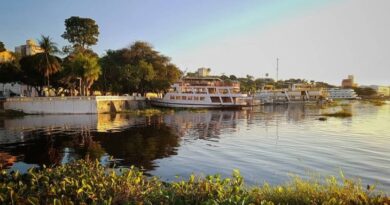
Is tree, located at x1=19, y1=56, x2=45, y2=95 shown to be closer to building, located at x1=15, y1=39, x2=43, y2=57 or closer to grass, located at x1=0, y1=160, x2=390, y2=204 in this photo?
building, located at x1=15, y1=39, x2=43, y2=57

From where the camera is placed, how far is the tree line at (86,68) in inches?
2859

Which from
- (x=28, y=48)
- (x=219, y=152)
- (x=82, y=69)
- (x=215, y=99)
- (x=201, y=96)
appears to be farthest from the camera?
(x=28, y=48)

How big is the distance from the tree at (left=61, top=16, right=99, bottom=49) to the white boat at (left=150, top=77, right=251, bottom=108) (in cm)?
2554

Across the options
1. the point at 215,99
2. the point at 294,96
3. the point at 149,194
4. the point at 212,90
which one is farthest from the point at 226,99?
the point at 149,194

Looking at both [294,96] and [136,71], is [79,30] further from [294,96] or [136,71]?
[294,96]

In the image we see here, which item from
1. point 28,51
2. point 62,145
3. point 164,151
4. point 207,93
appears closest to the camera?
point 164,151

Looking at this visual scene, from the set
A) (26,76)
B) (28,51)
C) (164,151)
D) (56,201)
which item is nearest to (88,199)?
(56,201)

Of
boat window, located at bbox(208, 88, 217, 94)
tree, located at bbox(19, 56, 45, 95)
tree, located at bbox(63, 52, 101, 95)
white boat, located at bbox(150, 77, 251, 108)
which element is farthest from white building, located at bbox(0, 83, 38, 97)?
boat window, located at bbox(208, 88, 217, 94)

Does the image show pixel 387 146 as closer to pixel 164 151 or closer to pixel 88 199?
pixel 164 151

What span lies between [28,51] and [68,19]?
A: 28.5 m

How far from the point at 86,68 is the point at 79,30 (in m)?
31.9

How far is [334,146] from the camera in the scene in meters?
29.0

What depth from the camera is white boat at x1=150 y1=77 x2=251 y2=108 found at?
94.1m

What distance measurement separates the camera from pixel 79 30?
323 ft
